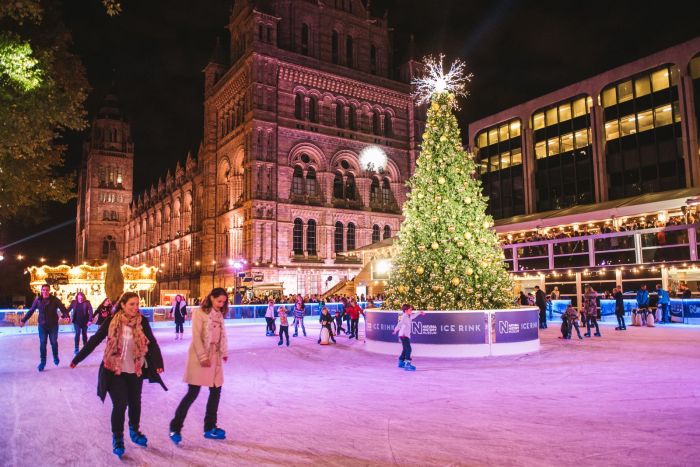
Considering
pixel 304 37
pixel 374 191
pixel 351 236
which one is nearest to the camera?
pixel 304 37

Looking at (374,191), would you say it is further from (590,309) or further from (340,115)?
(590,309)

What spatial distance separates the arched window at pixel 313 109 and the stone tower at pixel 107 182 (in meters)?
55.4

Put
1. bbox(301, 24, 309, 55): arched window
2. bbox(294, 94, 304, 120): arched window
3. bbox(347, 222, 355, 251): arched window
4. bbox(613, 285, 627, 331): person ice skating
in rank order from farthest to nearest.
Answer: bbox(347, 222, 355, 251): arched window < bbox(301, 24, 309, 55): arched window < bbox(294, 94, 304, 120): arched window < bbox(613, 285, 627, 331): person ice skating

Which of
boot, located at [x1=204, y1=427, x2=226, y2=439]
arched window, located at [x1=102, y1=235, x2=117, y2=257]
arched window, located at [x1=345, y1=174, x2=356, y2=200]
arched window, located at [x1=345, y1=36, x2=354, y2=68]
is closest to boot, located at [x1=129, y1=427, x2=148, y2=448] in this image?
boot, located at [x1=204, y1=427, x2=226, y2=439]

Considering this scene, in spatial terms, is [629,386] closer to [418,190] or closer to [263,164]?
[418,190]

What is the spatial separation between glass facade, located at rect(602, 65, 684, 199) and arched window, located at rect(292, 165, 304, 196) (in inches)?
977

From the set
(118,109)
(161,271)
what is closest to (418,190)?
(161,271)

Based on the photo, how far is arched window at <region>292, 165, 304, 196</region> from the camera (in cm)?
4818

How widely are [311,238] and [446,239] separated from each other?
115 feet

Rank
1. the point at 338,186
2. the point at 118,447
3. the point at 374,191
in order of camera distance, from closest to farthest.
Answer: the point at 118,447
the point at 338,186
the point at 374,191

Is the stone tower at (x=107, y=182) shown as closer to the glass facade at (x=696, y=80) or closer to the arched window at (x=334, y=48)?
the arched window at (x=334, y=48)

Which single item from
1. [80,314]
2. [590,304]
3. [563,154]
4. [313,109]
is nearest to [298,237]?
[313,109]

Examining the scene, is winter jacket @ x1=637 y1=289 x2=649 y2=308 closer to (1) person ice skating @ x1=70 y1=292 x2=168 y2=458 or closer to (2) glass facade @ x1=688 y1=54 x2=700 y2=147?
(2) glass facade @ x1=688 y1=54 x2=700 y2=147

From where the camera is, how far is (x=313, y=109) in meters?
49.7
